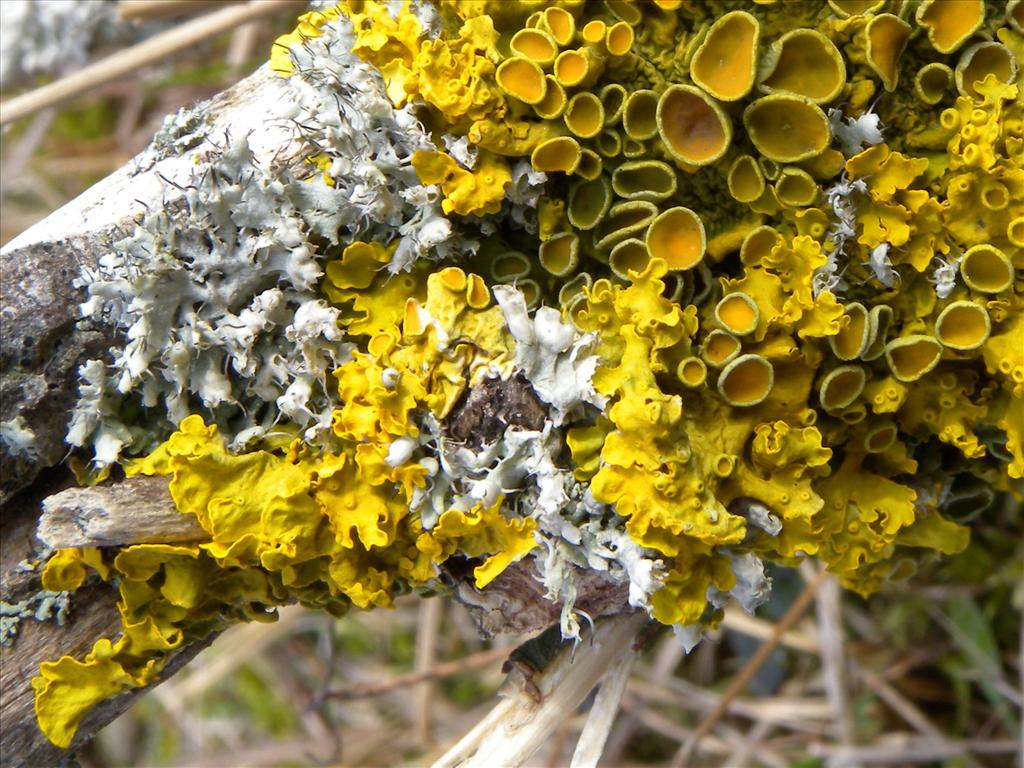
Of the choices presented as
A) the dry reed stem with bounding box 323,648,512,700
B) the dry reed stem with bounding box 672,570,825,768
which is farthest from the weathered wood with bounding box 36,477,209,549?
the dry reed stem with bounding box 672,570,825,768

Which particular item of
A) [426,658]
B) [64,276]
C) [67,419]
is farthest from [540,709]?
[426,658]

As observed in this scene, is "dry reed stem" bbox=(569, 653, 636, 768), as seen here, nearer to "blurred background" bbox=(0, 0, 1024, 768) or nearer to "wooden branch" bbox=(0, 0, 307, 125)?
"blurred background" bbox=(0, 0, 1024, 768)

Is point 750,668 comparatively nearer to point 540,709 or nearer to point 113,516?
point 540,709

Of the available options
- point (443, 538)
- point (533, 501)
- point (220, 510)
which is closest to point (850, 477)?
point (533, 501)

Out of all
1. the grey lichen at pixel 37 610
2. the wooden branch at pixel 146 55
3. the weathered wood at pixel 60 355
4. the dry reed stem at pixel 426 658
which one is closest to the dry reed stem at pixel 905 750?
the dry reed stem at pixel 426 658

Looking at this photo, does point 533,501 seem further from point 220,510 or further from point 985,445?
point 985,445
